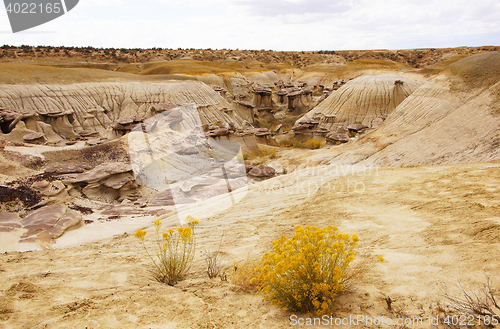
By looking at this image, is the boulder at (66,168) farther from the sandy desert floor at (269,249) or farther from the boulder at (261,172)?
the sandy desert floor at (269,249)

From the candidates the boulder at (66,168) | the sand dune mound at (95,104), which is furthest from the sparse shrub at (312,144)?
the boulder at (66,168)

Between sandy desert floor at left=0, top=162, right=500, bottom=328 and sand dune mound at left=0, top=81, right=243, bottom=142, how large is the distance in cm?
1463

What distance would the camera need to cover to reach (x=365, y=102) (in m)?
25.0

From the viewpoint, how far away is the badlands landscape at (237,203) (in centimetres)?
251

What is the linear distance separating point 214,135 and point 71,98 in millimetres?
15056

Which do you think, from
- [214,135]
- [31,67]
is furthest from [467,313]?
[31,67]

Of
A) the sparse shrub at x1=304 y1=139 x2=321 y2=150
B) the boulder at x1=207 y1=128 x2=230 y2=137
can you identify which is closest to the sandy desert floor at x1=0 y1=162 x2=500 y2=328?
the boulder at x1=207 y1=128 x2=230 y2=137

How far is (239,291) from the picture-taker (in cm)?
289

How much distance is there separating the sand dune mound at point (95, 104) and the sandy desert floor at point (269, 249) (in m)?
14.6

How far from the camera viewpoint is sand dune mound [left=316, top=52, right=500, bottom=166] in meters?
8.89

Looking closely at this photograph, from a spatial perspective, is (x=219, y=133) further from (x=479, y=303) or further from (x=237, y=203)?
(x=479, y=303)

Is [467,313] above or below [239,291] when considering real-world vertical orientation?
above

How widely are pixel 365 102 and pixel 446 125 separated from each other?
604 inches

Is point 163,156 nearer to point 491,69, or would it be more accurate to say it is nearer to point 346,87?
point 491,69
